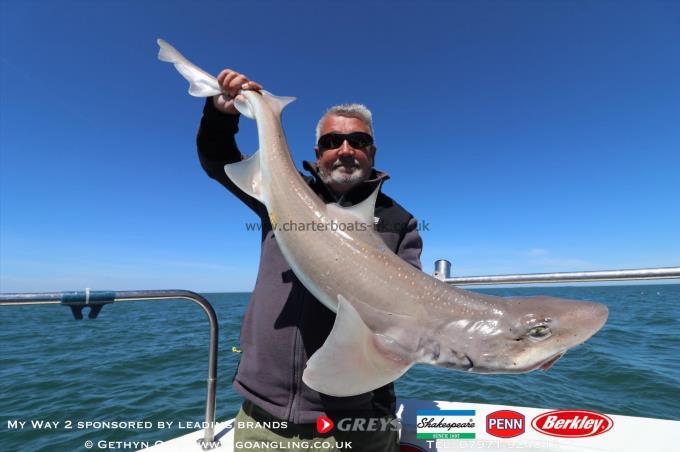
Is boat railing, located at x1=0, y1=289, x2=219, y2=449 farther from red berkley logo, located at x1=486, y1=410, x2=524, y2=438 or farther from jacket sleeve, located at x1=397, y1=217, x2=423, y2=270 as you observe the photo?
red berkley logo, located at x1=486, y1=410, x2=524, y2=438

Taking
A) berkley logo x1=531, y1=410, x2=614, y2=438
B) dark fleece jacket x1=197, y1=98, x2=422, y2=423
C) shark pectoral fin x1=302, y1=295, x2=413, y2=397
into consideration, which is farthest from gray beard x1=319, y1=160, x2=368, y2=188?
berkley logo x1=531, y1=410, x2=614, y2=438

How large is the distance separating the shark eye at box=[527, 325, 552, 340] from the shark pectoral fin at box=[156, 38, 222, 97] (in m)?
3.01

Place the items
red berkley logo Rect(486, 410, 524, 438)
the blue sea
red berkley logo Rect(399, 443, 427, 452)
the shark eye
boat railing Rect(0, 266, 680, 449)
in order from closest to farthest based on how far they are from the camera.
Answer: the shark eye
boat railing Rect(0, 266, 680, 449)
red berkley logo Rect(399, 443, 427, 452)
red berkley logo Rect(486, 410, 524, 438)
the blue sea

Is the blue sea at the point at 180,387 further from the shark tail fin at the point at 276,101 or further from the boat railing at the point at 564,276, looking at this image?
the shark tail fin at the point at 276,101

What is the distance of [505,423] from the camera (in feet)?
12.2

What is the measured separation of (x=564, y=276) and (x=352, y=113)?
273cm

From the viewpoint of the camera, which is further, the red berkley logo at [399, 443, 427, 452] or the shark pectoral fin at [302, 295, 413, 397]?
the red berkley logo at [399, 443, 427, 452]

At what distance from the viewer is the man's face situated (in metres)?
3.16

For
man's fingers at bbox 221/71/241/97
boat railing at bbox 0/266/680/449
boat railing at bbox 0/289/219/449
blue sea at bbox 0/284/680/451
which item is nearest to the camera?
boat railing at bbox 0/289/219/449

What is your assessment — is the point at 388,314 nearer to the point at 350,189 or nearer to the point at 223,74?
the point at 350,189

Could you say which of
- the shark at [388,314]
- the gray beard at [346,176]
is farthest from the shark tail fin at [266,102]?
the shark at [388,314]

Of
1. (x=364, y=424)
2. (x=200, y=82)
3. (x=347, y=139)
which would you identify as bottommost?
(x=364, y=424)

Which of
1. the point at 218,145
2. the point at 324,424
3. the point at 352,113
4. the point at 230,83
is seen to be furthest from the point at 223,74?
the point at 324,424

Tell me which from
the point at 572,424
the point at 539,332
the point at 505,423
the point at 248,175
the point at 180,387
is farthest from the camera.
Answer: the point at 180,387
